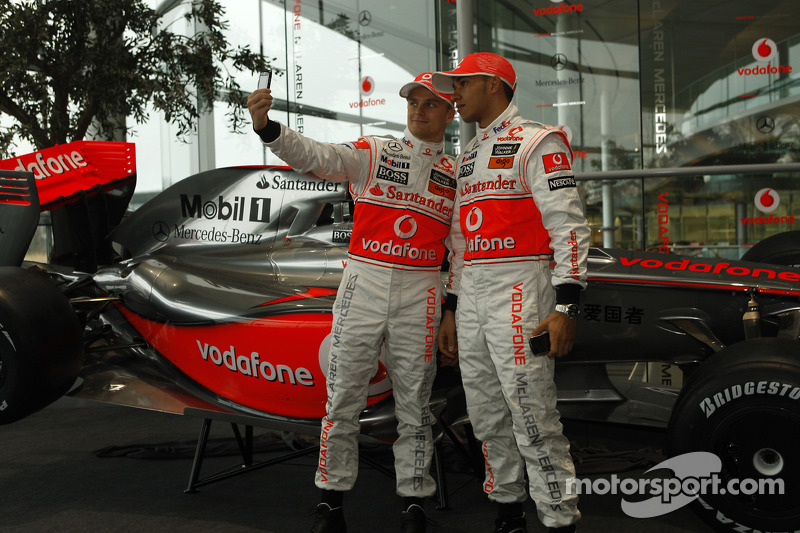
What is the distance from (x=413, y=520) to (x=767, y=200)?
377 centimetres

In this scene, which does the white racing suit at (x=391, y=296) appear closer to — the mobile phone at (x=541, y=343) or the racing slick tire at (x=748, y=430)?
the mobile phone at (x=541, y=343)

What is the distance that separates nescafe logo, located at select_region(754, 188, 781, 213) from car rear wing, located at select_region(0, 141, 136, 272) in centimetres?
405

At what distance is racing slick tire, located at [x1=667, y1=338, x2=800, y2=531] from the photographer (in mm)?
2146

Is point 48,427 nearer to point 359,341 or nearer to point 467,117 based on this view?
point 359,341

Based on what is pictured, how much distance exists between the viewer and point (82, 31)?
425 cm

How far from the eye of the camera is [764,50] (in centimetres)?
493

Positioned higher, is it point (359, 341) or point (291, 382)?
point (359, 341)

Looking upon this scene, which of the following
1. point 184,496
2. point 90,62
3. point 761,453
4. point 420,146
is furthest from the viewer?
point 90,62

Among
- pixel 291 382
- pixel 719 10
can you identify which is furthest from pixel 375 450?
pixel 719 10

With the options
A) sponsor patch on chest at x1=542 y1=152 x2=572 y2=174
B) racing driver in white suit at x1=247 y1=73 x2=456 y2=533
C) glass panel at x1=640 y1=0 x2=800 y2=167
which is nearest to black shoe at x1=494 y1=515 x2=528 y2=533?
racing driver in white suit at x1=247 y1=73 x2=456 y2=533

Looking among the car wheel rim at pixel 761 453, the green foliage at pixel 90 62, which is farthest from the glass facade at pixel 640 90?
the car wheel rim at pixel 761 453

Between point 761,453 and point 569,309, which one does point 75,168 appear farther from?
point 761,453

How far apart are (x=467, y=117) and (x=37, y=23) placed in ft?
9.82

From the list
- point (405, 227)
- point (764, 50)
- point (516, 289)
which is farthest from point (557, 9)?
point (516, 289)
